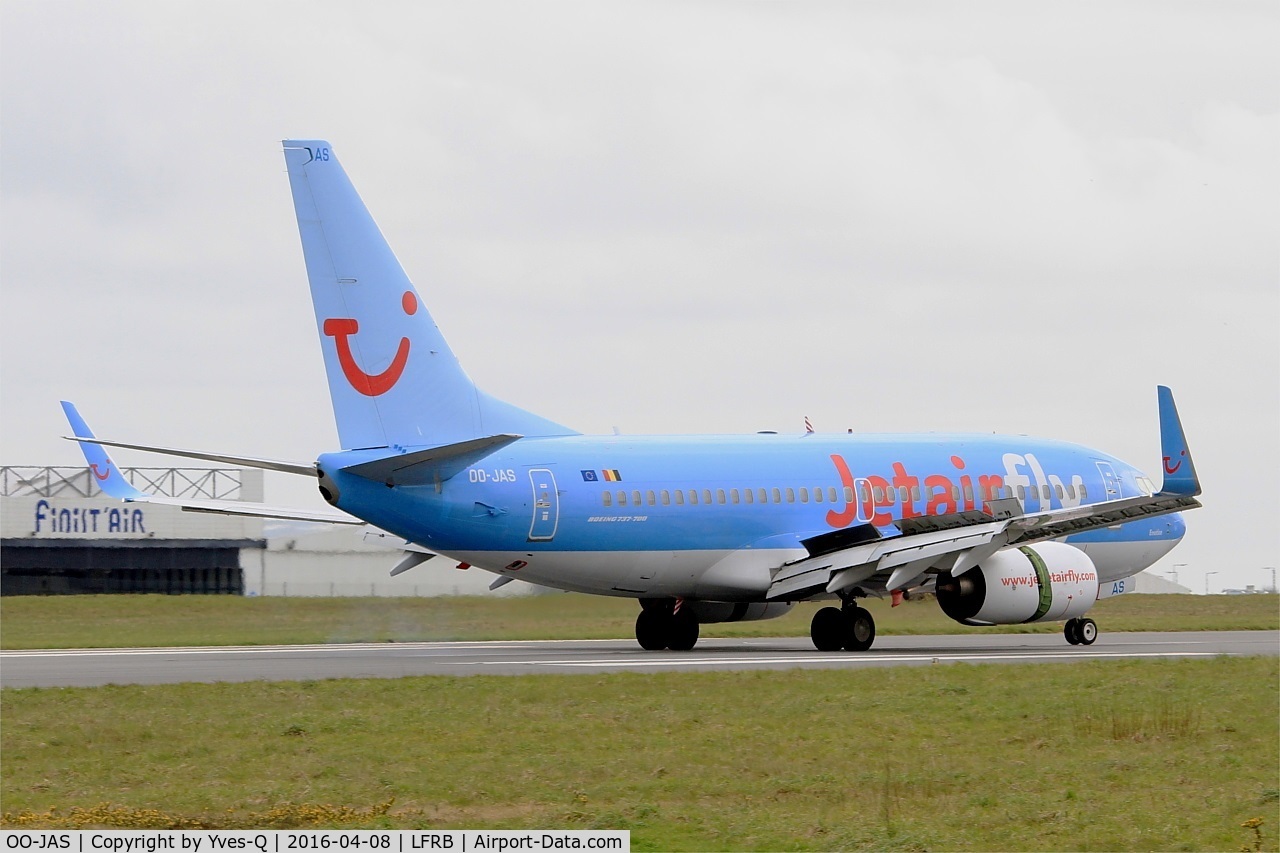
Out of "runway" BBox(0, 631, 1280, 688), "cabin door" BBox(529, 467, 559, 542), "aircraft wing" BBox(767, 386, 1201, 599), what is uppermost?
"cabin door" BBox(529, 467, 559, 542)

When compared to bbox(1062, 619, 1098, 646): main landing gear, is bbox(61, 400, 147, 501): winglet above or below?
above

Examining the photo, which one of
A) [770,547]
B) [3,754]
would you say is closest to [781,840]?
[3,754]

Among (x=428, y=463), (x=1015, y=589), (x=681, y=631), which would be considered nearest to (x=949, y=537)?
(x=1015, y=589)

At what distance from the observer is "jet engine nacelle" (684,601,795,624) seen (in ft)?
120

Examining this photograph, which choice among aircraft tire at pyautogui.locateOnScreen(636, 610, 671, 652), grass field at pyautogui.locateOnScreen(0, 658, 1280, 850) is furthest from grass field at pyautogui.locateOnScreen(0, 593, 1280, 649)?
grass field at pyautogui.locateOnScreen(0, 658, 1280, 850)

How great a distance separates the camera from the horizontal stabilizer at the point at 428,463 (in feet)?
97.7

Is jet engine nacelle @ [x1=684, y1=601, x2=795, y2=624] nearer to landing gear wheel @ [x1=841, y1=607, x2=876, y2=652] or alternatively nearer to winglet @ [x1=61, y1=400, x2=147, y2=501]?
landing gear wheel @ [x1=841, y1=607, x2=876, y2=652]

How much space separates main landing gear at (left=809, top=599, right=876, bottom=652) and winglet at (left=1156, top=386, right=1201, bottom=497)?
6.06 m

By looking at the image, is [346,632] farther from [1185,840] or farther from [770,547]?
[1185,840]

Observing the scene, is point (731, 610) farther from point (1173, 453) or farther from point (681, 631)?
point (1173, 453)

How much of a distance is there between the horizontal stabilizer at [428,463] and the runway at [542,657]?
10.1 feet

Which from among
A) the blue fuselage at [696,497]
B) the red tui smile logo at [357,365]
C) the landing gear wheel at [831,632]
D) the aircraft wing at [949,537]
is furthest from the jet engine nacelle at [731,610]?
the red tui smile logo at [357,365]

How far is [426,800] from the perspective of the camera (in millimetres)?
15031
